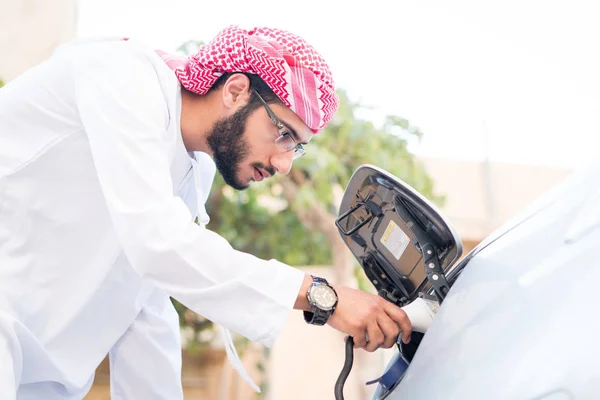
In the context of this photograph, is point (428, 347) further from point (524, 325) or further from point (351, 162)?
point (351, 162)

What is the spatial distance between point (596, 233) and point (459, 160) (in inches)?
256

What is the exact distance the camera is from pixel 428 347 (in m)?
1.15

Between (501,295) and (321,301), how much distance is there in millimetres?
398

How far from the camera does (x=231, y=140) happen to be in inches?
69.3

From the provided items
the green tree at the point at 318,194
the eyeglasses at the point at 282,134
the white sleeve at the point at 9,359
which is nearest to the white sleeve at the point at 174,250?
the white sleeve at the point at 9,359

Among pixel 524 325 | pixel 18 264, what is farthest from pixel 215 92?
pixel 524 325

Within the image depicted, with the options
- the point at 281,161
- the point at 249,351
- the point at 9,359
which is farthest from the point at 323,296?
the point at 249,351

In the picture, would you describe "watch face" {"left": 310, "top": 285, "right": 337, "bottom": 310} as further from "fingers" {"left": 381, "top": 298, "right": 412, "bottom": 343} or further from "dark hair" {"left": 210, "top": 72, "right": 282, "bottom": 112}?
"dark hair" {"left": 210, "top": 72, "right": 282, "bottom": 112}

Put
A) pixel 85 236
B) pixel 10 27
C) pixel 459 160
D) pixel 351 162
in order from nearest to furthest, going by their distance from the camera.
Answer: pixel 85 236 < pixel 351 162 < pixel 10 27 < pixel 459 160

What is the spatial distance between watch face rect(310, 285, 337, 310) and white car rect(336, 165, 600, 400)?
0.14 metres

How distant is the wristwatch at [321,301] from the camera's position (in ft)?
4.33

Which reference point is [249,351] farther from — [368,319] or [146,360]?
[368,319]

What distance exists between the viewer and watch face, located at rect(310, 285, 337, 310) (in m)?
1.32

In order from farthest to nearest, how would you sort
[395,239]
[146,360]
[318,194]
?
[318,194], [146,360], [395,239]
